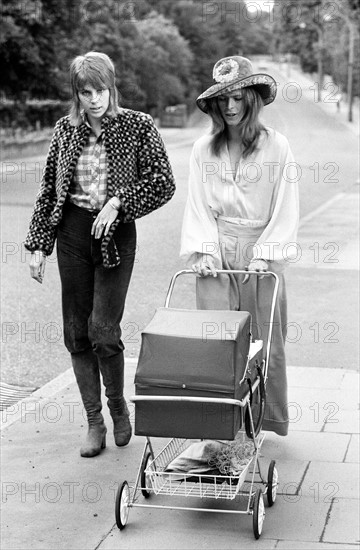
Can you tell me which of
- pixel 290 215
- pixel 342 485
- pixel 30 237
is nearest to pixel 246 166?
pixel 290 215

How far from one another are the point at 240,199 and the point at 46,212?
1032 millimetres

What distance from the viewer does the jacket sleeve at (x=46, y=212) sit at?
544 cm

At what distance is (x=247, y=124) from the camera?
5035 mm

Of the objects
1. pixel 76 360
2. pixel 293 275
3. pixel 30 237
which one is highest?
pixel 30 237

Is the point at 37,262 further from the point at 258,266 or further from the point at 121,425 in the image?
the point at 258,266

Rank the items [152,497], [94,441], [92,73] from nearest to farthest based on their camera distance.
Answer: [152,497] < [92,73] < [94,441]

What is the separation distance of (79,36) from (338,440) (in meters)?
39.3

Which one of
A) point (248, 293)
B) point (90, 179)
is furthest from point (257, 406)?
point (90, 179)

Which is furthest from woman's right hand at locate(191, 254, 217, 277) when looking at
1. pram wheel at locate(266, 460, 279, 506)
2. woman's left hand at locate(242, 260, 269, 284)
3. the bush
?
the bush

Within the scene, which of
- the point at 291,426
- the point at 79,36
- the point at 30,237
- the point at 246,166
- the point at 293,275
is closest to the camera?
the point at 246,166

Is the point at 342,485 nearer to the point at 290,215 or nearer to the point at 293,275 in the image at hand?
the point at 290,215

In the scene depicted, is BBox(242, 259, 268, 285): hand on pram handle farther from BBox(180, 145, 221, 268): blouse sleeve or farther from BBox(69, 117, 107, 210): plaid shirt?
BBox(69, 117, 107, 210): plaid shirt

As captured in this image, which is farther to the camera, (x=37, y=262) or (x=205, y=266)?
(x=37, y=262)

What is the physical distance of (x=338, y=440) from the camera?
228 inches
